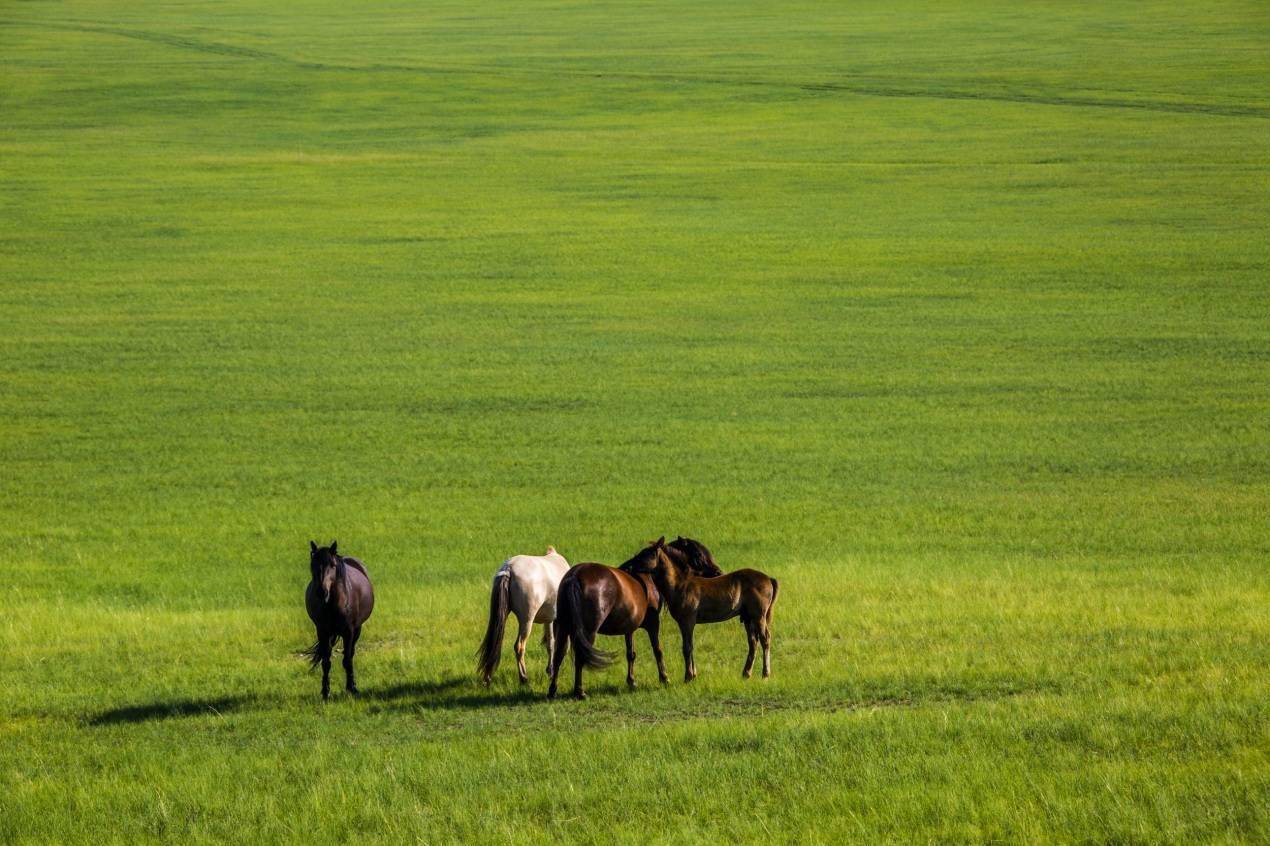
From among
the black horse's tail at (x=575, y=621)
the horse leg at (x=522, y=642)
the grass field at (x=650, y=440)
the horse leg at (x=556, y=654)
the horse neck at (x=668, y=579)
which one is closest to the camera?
the grass field at (x=650, y=440)

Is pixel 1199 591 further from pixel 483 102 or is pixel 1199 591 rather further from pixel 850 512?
pixel 483 102

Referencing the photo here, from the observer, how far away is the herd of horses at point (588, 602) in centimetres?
1065

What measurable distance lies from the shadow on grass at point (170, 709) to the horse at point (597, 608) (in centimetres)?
218

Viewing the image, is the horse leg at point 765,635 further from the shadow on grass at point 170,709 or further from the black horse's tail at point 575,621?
A: the shadow on grass at point 170,709

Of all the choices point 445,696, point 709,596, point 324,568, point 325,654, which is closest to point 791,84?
point 709,596

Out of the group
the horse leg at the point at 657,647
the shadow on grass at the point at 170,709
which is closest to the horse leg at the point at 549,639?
the horse leg at the point at 657,647

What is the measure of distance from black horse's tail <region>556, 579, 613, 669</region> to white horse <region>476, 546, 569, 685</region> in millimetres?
344

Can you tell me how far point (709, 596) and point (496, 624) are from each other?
1.45 m

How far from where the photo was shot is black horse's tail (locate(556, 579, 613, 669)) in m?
10.6

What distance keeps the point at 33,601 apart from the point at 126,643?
3.33 metres

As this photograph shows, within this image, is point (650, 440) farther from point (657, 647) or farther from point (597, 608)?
point (597, 608)

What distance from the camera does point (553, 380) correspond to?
29.8 meters

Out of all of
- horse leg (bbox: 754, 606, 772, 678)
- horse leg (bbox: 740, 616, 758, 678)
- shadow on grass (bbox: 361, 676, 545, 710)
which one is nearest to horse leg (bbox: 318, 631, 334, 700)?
shadow on grass (bbox: 361, 676, 545, 710)

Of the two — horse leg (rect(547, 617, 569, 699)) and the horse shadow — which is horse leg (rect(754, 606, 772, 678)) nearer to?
horse leg (rect(547, 617, 569, 699))
